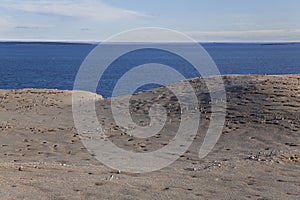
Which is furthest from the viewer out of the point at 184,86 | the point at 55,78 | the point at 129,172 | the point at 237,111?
the point at 55,78

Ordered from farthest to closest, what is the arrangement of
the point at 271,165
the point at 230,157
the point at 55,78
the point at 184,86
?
the point at 55,78
the point at 184,86
the point at 230,157
the point at 271,165

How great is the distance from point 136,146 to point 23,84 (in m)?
50.0

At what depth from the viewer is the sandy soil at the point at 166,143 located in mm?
10594

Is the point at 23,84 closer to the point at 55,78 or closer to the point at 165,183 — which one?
the point at 55,78

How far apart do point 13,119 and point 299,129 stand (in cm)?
1334

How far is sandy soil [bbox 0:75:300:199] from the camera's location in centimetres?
1059

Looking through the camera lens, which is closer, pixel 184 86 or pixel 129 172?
pixel 129 172

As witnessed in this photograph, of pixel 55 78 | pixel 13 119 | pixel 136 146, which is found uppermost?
pixel 136 146

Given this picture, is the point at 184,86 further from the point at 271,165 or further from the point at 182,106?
the point at 271,165

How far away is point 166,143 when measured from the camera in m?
19.3

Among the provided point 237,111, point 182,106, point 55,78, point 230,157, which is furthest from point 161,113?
point 55,78

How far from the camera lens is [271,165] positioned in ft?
44.5

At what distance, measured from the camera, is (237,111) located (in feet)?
77.0

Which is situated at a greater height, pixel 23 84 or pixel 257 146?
pixel 257 146
